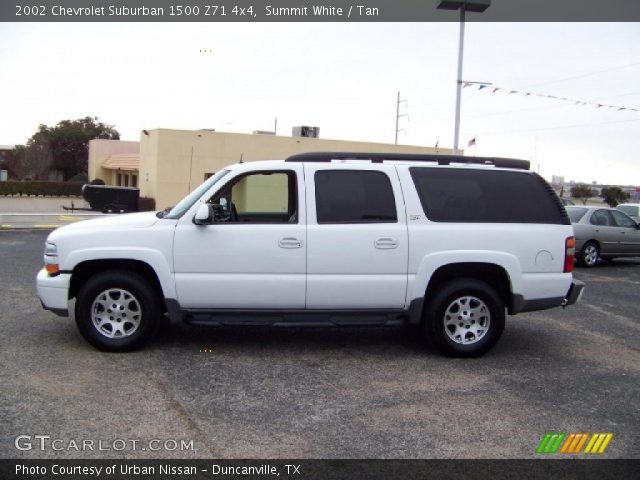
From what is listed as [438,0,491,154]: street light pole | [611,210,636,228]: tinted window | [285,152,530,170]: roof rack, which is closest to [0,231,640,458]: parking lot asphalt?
[285,152,530,170]: roof rack

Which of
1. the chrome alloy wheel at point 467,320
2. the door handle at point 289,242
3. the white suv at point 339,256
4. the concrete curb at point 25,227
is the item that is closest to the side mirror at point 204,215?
the white suv at point 339,256

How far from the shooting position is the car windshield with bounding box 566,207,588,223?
15.9 meters

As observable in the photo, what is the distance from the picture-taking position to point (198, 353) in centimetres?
650

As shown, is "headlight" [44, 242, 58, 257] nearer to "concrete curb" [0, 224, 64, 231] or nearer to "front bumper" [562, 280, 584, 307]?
"front bumper" [562, 280, 584, 307]

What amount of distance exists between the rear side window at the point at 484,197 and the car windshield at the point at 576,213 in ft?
32.3

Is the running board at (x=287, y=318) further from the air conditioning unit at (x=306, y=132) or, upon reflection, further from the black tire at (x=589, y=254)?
the air conditioning unit at (x=306, y=132)

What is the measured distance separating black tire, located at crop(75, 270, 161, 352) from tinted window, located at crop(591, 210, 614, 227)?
1279 cm

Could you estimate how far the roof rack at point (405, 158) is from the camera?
666 centimetres

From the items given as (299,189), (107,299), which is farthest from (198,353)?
(299,189)

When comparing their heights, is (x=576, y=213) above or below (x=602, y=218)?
above

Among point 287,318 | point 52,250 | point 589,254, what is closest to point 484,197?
point 287,318

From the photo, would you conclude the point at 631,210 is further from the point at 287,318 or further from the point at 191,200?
the point at 191,200

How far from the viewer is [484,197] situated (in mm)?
6727

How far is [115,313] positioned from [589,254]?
12.7 m
